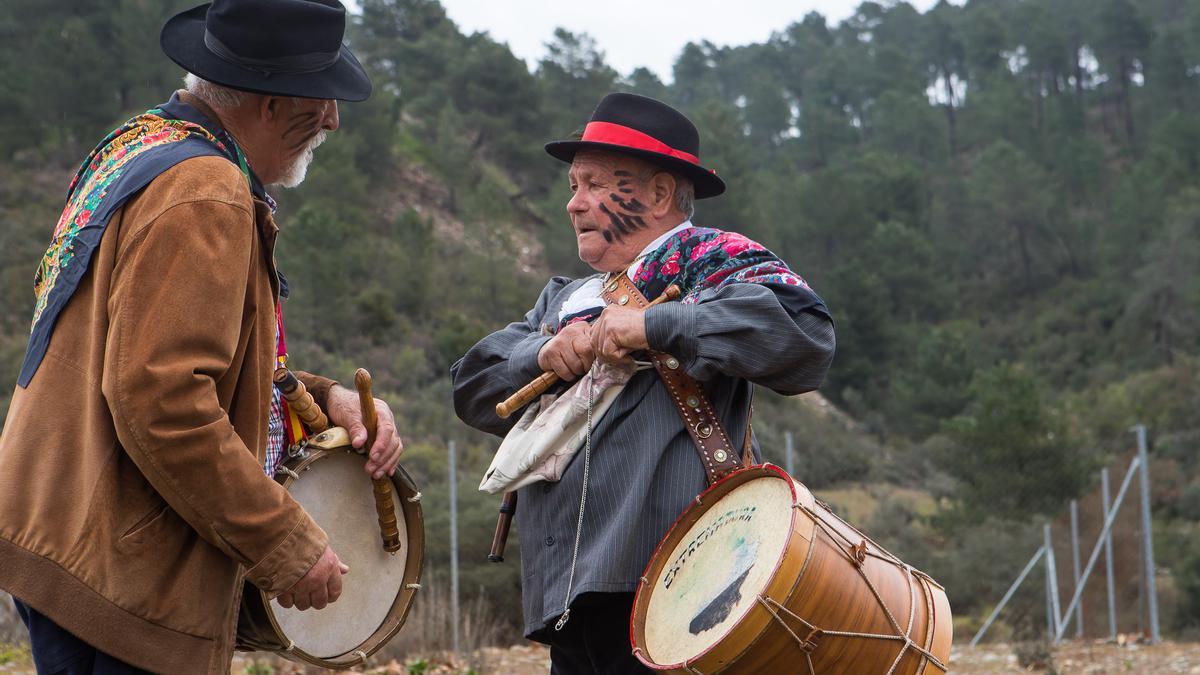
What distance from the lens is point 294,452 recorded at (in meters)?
3.17

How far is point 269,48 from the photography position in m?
2.77

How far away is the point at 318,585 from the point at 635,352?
1071mm

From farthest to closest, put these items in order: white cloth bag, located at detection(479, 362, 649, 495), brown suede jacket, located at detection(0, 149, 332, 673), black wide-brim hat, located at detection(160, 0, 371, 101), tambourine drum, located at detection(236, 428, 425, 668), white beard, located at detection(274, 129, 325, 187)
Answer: white cloth bag, located at detection(479, 362, 649, 495)
tambourine drum, located at detection(236, 428, 425, 668)
white beard, located at detection(274, 129, 325, 187)
black wide-brim hat, located at detection(160, 0, 371, 101)
brown suede jacket, located at detection(0, 149, 332, 673)

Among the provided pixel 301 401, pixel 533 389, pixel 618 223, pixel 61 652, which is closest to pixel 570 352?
pixel 533 389

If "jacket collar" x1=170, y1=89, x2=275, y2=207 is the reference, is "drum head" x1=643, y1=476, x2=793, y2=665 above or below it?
below

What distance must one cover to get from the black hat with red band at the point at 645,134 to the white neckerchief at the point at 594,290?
19 cm

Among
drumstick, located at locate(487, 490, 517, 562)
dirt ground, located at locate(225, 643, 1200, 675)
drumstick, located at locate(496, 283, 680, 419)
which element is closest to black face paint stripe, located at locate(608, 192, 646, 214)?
drumstick, located at locate(496, 283, 680, 419)

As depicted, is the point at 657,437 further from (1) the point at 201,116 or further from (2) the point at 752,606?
(1) the point at 201,116

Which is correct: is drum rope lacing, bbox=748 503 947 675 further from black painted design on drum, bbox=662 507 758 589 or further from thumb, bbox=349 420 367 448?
thumb, bbox=349 420 367 448

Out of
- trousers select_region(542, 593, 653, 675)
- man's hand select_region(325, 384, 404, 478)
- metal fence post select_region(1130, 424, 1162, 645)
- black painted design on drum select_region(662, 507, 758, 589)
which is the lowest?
metal fence post select_region(1130, 424, 1162, 645)

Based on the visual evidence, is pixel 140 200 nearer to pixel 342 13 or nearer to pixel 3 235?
pixel 342 13

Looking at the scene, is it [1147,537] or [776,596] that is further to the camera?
Result: [1147,537]

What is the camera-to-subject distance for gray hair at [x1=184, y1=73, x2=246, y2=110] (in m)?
2.84

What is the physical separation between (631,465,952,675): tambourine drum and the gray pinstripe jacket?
12 centimetres
